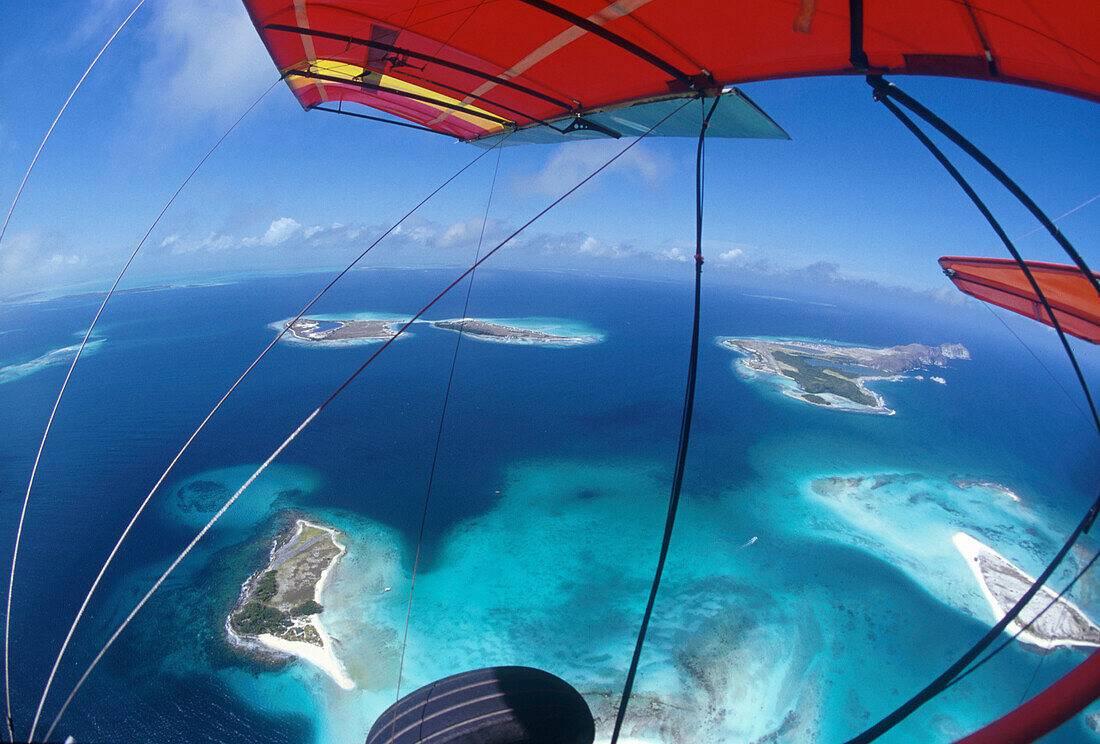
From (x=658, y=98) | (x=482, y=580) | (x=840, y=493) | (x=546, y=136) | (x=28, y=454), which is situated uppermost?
(x=546, y=136)

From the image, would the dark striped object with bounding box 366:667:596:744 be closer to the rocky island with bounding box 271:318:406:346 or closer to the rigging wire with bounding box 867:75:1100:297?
the rigging wire with bounding box 867:75:1100:297

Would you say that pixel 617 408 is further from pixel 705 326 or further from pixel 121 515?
pixel 705 326

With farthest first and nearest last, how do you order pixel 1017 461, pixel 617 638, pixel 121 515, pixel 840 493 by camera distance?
pixel 1017 461 < pixel 840 493 < pixel 121 515 < pixel 617 638

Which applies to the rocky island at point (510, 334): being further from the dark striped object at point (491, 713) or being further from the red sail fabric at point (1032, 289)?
the dark striped object at point (491, 713)

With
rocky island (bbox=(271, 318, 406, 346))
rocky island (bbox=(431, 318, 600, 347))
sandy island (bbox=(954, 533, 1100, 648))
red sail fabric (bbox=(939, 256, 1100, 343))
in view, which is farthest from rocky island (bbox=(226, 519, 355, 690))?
rocky island (bbox=(431, 318, 600, 347))

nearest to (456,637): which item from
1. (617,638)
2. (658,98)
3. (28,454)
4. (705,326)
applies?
(617,638)
